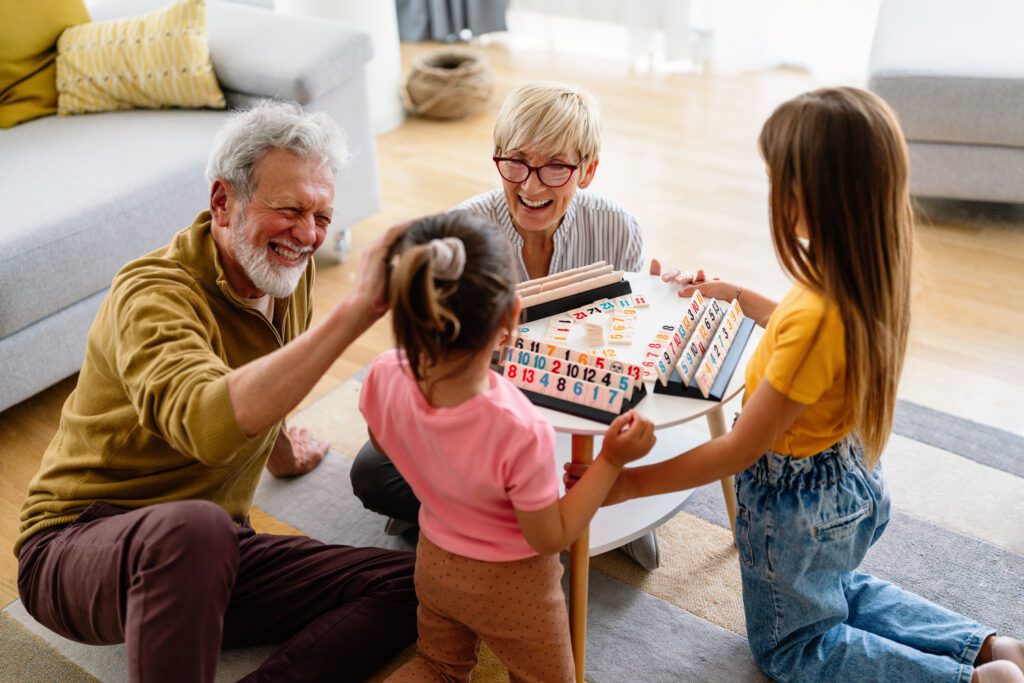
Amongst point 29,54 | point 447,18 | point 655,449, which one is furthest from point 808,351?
point 447,18

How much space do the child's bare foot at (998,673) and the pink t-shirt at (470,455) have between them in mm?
738

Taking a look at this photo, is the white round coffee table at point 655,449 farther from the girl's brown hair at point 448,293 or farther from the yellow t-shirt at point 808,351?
the girl's brown hair at point 448,293

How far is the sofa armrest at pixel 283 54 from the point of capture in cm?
259

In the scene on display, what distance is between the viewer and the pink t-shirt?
1203 mm

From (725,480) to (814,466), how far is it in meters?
0.37

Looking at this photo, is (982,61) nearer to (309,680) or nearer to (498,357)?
(498,357)

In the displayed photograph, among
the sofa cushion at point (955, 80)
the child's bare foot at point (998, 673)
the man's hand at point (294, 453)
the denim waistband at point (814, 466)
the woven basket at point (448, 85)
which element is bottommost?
the man's hand at point (294, 453)

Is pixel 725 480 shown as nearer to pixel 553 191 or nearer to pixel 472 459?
pixel 553 191

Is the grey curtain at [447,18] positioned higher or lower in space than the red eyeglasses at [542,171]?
lower

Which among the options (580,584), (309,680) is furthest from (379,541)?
(580,584)

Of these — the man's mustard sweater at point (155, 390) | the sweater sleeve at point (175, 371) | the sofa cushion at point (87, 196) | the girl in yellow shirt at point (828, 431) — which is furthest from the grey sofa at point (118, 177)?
the girl in yellow shirt at point (828, 431)

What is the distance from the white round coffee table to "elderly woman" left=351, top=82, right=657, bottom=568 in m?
0.10

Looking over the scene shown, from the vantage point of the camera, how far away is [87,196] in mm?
2271

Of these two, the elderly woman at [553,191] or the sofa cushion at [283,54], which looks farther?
the sofa cushion at [283,54]
